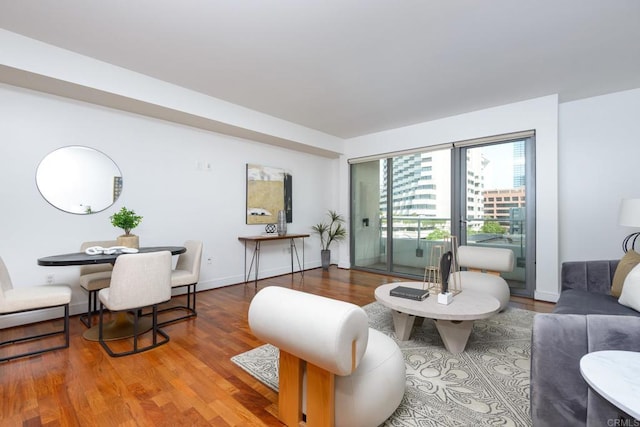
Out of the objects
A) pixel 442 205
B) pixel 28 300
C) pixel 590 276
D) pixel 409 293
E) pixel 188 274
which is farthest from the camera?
pixel 442 205

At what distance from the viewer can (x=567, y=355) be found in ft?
4.18

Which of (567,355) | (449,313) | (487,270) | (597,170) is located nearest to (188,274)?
(449,313)

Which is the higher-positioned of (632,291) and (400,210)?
(400,210)

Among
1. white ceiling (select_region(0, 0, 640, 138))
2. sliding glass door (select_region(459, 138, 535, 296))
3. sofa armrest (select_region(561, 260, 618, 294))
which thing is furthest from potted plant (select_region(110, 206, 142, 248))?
sliding glass door (select_region(459, 138, 535, 296))

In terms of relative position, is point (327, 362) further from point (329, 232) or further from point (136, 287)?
point (329, 232)

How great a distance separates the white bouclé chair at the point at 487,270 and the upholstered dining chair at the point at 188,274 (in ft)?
8.89

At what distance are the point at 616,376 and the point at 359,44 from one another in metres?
2.69

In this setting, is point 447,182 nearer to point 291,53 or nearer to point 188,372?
point 291,53

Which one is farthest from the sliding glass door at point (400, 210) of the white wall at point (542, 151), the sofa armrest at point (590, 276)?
the sofa armrest at point (590, 276)

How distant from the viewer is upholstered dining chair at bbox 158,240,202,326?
3.06 m

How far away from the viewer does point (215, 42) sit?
2584 mm

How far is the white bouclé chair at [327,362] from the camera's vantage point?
1188 mm

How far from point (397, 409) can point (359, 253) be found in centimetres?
421

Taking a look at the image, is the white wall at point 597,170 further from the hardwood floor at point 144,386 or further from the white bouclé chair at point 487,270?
the hardwood floor at point 144,386
